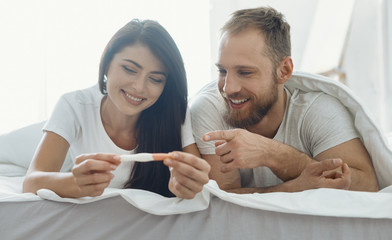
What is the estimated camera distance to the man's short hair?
1.55m

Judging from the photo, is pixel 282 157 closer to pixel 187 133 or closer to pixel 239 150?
pixel 239 150

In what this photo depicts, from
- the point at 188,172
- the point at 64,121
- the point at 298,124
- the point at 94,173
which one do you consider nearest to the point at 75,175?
the point at 94,173

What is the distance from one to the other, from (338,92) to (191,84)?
7.09 feet

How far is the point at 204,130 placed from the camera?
1.53 metres

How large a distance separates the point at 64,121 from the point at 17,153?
541 millimetres

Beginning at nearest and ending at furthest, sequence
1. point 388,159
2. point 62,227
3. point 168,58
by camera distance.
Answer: point 62,227, point 388,159, point 168,58

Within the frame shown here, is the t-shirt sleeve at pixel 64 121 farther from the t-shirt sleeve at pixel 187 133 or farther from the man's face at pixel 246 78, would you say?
the man's face at pixel 246 78

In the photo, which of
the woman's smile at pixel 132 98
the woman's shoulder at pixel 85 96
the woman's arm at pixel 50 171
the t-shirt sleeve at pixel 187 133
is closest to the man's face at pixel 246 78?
the t-shirt sleeve at pixel 187 133

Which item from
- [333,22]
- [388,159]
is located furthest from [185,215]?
[333,22]

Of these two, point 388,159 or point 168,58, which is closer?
point 388,159

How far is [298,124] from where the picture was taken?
1.49 m

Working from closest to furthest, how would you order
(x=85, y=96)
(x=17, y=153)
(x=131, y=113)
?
(x=131, y=113) < (x=85, y=96) < (x=17, y=153)

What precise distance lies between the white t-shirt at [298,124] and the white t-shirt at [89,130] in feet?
0.22

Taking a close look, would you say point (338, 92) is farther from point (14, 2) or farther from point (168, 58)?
point (14, 2)
